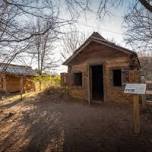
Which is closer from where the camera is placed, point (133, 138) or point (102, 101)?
point (133, 138)

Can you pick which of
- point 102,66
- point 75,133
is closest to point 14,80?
point 102,66

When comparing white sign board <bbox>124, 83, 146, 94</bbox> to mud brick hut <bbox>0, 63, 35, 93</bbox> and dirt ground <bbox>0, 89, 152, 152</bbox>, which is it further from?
mud brick hut <bbox>0, 63, 35, 93</bbox>

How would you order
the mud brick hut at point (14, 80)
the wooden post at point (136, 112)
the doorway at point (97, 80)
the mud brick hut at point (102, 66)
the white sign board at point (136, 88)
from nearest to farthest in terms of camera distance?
the white sign board at point (136, 88) → the wooden post at point (136, 112) → the mud brick hut at point (102, 66) → the doorway at point (97, 80) → the mud brick hut at point (14, 80)

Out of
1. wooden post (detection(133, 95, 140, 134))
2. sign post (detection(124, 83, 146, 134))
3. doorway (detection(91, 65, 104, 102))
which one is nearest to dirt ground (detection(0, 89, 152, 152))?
wooden post (detection(133, 95, 140, 134))

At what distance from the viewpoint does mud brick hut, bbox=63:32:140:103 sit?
12.6 meters

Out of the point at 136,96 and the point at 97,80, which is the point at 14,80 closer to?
the point at 97,80

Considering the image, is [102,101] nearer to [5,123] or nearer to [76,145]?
[5,123]

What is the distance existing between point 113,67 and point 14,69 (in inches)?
652

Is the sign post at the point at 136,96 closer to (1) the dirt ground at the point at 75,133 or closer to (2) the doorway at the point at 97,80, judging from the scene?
(1) the dirt ground at the point at 75,133

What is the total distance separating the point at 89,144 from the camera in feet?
21.0

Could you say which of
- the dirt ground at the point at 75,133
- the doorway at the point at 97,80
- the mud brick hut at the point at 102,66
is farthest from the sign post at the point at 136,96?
the doorway at the point at 97,80

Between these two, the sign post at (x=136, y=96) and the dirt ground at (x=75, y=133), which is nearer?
the dirt ground at (x=75, y=133)

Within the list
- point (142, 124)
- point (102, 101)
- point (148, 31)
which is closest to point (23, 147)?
point (142, 124)

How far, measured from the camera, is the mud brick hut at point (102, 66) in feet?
41.4
